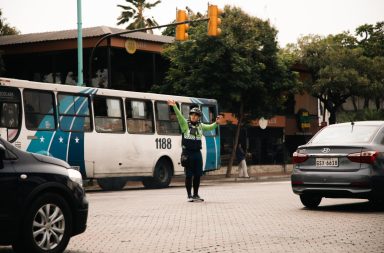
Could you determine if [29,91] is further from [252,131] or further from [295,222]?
[252,131]

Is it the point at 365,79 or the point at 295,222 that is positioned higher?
the point at 365,79

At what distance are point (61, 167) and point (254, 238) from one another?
2670mm

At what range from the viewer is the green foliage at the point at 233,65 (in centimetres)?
3195

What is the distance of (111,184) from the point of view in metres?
26.2

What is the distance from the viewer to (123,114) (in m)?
23.3

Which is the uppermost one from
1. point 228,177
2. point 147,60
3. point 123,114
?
→ point 147,60

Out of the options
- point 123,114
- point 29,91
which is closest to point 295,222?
point 29,91

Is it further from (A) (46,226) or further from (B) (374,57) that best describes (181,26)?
(B) (374,57)

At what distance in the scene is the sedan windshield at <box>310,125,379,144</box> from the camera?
43.8 ft

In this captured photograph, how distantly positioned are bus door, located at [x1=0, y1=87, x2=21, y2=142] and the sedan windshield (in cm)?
862

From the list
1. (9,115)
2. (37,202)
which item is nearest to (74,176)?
(37,202)

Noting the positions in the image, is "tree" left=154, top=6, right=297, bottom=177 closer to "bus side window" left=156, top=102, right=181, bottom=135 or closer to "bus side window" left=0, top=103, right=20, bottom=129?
"bus side window" left=156, top=102, right=181, bottom=135

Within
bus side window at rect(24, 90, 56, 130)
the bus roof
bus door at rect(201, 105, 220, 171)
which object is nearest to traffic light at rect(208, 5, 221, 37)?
the bus roof

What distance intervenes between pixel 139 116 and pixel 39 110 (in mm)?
4530
